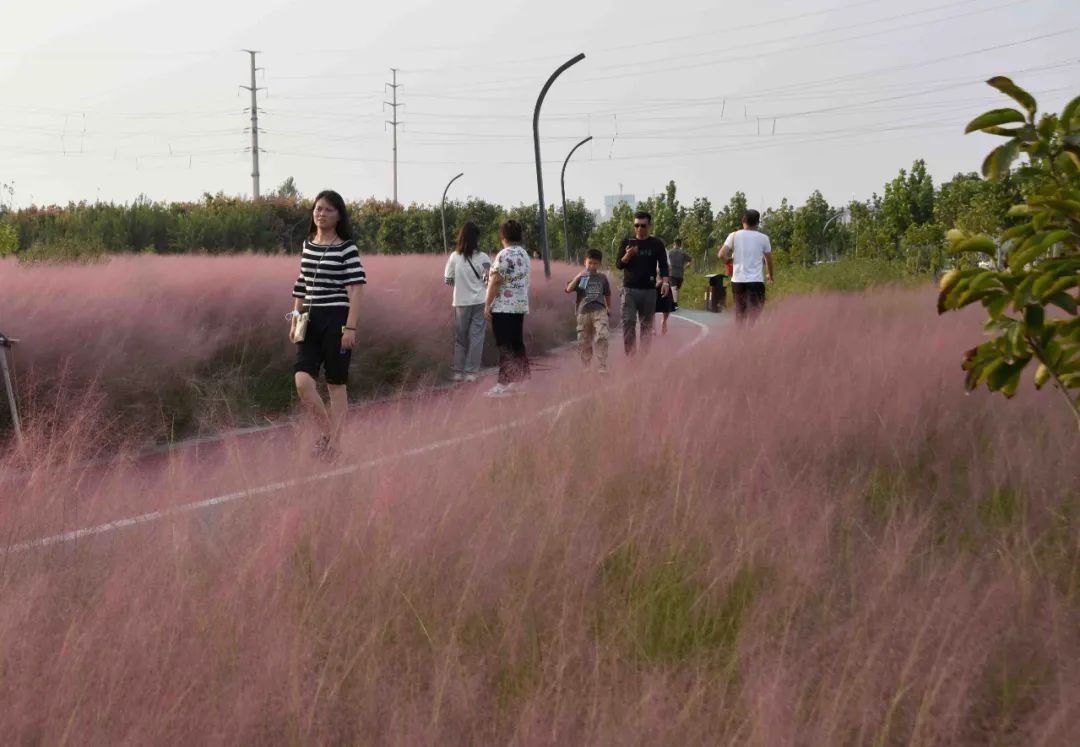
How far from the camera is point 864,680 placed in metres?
3.35

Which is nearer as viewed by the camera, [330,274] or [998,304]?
[998,304]

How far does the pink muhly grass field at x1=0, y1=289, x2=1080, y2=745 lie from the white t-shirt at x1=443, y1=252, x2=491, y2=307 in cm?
756

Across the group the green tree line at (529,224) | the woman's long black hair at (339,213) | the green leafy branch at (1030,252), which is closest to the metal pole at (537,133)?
the green tree line at (529,224)

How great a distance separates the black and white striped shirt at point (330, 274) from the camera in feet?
26.8

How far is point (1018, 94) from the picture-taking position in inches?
157

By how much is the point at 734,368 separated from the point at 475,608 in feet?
17.9

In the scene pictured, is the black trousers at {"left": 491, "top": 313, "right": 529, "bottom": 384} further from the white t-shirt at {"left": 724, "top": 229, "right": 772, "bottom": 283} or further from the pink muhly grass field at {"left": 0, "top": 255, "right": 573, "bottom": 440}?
the white t-shirt at {"left": 724, "top": 229, "right": 772, "bottom": 283}

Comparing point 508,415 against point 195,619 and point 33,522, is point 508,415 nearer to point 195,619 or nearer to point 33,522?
A: point 33,522

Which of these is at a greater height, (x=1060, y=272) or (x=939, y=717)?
(x=1060, y=272)

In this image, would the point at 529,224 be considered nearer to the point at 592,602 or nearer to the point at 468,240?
the point at 468,240

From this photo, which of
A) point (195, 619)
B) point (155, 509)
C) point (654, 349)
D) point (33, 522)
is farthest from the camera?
point (654, 349)

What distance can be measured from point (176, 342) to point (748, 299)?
24.1ft

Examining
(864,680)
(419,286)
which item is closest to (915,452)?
(864,680)

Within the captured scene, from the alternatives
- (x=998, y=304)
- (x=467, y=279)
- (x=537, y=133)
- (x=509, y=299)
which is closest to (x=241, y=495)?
(x=998, y=304)
